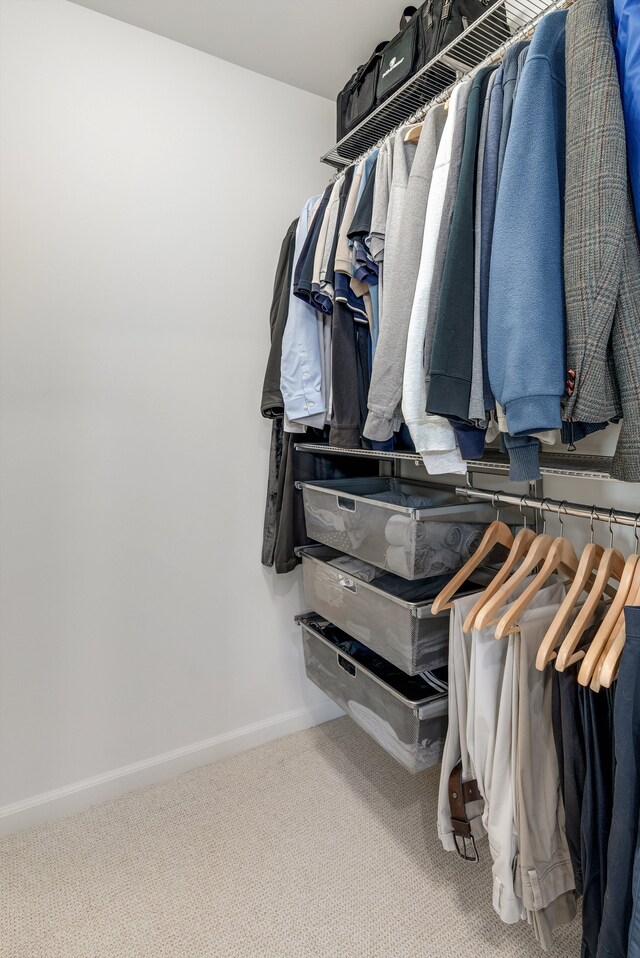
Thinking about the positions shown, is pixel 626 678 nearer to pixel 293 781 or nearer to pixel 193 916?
pixel 193 916

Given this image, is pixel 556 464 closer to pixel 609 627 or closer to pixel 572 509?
pixel 572 509

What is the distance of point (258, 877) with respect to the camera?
1.41 meters

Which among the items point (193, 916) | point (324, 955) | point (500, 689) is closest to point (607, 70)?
point (500, 689)

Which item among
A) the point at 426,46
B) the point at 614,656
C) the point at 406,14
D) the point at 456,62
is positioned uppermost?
the point at 406,14

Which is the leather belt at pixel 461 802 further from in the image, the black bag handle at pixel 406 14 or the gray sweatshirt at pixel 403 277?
the black bag handle at pixel 406 14

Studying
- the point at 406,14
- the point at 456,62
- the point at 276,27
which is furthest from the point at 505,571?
the point at 276,27

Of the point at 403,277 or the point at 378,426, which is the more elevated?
the point at 403,277

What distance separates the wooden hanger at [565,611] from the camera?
0.91 m

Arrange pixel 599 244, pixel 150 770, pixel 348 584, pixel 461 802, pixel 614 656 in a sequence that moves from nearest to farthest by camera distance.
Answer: pixel 599 244
pixel 614 656
pixel 461 802
pixel 348 584
pixel 150 770

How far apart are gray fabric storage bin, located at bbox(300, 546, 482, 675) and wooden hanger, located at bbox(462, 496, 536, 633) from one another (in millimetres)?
203

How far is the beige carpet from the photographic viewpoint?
4.02ft

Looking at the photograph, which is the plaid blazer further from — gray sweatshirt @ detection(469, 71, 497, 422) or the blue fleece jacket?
gray sweatshirt @ detection(469, 71, 497, 422)

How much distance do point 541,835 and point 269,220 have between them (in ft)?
6.68

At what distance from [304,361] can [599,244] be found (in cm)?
94
